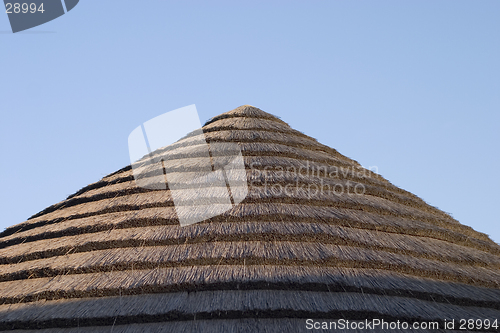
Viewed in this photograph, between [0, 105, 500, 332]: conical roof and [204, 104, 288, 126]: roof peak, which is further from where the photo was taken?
[204, 104, 288, 126]: roof peak

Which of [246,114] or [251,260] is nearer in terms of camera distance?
[251,260]

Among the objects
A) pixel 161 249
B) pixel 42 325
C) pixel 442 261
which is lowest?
pixel 442 261

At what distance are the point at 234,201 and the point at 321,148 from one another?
2.13m

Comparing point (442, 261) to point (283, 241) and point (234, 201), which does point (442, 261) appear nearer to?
point (283, 241)

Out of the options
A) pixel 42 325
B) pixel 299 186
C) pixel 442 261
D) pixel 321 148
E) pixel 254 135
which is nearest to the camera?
pixel 42 325

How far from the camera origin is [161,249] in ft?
12.0

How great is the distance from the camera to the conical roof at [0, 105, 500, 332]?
311 cm

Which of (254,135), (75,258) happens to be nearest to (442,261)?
(254,135)

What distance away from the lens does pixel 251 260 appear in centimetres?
345

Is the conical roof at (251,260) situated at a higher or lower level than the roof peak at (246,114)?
lower

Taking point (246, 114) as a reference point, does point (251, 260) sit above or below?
below

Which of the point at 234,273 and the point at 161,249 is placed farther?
the point at 161,249

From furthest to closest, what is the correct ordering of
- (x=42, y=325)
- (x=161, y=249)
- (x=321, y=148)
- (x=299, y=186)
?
(x=321, y=148) < (x=299, y=186) < (x=161, y=249) < (x=42, y=325)

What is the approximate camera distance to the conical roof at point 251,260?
311cm
